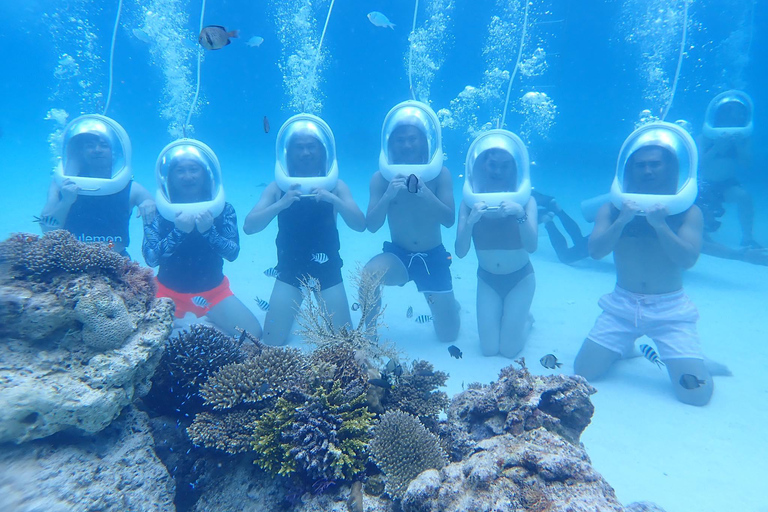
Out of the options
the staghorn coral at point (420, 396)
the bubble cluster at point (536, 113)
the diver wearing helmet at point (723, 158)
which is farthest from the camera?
the bubble cluster at point (536, 113)

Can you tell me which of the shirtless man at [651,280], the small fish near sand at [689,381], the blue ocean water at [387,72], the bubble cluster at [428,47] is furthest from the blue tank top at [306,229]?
the bubble cluster at [428,47]

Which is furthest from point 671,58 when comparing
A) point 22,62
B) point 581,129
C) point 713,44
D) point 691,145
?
point 22,62

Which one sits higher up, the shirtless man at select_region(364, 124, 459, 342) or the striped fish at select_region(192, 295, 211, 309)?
the shirtless man at select_region(364, 124, 459, 342)

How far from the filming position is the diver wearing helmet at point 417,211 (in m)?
6.06

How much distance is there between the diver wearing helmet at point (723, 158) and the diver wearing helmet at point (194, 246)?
11.3m

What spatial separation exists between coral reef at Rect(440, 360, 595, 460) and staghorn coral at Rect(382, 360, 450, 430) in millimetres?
158

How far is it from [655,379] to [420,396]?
15.0 ft

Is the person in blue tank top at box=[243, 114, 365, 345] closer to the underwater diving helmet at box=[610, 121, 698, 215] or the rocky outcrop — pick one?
Answer: the rocky outcrop

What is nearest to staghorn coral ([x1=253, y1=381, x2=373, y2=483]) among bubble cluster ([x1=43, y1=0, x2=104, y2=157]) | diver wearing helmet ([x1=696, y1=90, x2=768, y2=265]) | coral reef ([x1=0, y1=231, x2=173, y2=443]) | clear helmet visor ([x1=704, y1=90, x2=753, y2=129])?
coral reef ([x1=0, y1=231, x2=173, y2=443])

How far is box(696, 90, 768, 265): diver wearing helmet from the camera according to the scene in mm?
10031

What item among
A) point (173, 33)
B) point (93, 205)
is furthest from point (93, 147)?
point (173, 33)

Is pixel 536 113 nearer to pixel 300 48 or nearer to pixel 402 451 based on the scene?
pixel 300 48

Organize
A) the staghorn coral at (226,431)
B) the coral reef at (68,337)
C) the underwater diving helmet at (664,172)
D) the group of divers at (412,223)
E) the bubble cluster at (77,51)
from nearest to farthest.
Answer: the coral reef at (68,337), the staghorn coral at (226,431), the underwater diving helmet at (664,172), the group of divers at (412,223), the bubble cluster at (77,51)

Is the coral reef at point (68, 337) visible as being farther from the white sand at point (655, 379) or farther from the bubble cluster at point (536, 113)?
the bubble cluster at point (536, 113)
